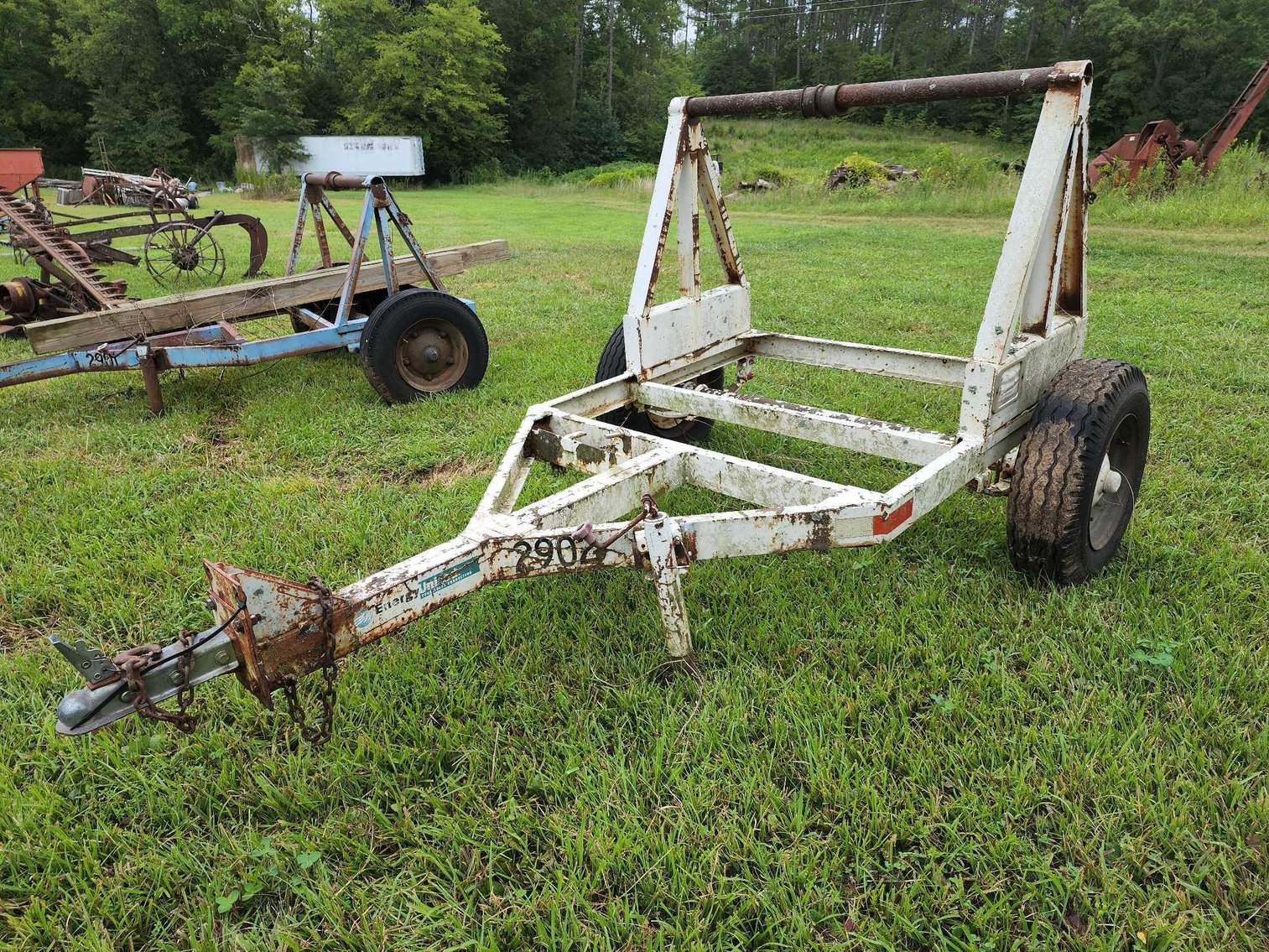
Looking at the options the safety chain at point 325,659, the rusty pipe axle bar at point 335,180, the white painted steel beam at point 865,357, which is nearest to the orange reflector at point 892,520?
the white painted steel beam at point 865,357

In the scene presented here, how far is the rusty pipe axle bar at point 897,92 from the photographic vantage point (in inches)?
107

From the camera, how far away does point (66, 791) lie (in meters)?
2.17

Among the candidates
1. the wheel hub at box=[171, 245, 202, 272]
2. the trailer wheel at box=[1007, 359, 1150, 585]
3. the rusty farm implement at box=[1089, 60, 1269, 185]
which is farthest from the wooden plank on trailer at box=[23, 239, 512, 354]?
the rusty farm implement at box=[1089, 60, 1269, 185]

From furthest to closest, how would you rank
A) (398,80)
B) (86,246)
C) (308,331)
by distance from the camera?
1. (398,80)
2. (86,246)
3. (308,331)

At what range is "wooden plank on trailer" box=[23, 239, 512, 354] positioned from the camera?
4914 mm

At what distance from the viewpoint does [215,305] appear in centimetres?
552

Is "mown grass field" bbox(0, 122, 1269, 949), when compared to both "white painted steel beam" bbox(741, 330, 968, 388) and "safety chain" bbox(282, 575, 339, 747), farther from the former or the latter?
"white painted steel beam" bbox(741, 330, 968, 388)

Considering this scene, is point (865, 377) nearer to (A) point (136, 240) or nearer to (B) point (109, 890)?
(B) point (109, 890)

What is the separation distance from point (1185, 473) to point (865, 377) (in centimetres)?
220

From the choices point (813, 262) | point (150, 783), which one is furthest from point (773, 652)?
point (813, 262)

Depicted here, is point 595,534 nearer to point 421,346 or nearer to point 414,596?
point 414,596

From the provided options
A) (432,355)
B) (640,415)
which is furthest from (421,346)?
(640,415)

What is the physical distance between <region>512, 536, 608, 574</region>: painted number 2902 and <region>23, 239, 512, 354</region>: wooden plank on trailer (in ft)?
14.2

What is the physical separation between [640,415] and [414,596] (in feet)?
A: 7.44
